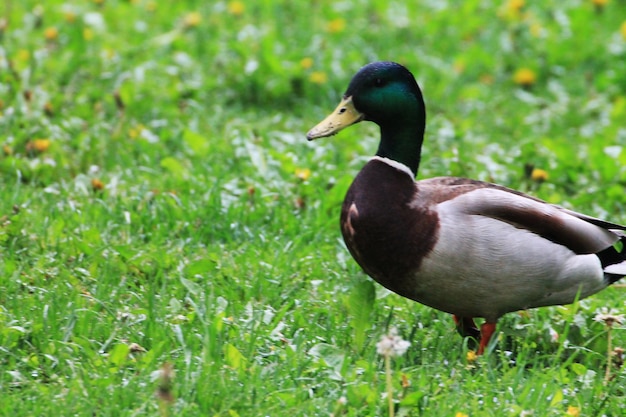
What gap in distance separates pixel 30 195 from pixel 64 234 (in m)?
0.53

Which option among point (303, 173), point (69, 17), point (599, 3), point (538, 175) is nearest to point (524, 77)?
point (599, 3)

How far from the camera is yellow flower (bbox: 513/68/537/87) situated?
7359mm

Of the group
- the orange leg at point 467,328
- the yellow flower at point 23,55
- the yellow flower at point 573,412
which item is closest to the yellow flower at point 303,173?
the orange leg at point 467,328

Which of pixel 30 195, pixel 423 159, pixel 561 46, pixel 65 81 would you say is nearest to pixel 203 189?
pixel 30 195

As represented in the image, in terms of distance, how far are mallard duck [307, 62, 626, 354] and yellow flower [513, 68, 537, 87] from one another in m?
3.32

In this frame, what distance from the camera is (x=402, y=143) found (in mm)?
4113

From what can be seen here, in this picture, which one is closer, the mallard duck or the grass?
the grass

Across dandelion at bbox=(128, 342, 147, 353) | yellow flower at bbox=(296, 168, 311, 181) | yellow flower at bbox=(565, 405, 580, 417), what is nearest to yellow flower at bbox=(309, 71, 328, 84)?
yellow flower at bbox=(296, 168, 311, 181)

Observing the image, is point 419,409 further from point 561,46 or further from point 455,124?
point 561,46

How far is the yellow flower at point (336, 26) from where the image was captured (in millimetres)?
7629

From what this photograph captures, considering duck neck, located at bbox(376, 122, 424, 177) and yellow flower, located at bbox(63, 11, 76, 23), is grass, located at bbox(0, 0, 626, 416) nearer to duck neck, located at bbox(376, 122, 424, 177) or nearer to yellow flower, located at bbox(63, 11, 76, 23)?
yellow flower, located at bbox(63, 11, 76, 23)

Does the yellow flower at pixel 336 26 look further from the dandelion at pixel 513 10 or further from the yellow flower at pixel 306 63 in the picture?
the dandelion at pixel 513 10

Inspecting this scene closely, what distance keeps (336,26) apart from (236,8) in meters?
0.76

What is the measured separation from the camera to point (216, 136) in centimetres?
614
